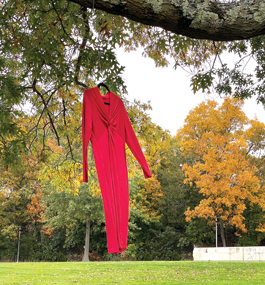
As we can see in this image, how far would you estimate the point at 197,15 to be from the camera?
256 centimetres

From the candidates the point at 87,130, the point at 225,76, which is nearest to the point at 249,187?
the point at 225,76

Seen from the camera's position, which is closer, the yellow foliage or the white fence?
the white fence

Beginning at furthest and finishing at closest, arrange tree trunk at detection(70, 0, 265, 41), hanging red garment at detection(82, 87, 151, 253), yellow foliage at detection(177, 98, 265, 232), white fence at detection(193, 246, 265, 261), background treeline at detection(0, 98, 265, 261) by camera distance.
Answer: background treeline at detection(0, 98, 265, 261)
yellow foliage at detection(177, 98, 265, 232)
white fence at detection(193, 246, 265, 261)
tree trunk at detection(70, 0, 265, 41)
hanging red garment at detection(82, 87, 151, 253)

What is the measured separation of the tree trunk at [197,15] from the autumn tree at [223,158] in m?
17.2

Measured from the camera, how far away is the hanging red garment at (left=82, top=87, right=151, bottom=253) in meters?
2.36

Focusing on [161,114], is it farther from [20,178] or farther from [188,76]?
[188,76]

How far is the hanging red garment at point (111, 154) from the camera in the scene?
2.36 meters

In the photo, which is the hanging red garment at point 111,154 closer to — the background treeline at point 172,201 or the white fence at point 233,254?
the background treeline at point 172,201

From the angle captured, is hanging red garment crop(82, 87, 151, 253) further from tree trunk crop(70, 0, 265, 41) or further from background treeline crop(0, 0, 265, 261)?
background treeline crop(0, 0, 265, 261)

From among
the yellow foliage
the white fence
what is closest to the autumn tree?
the yellow foliage

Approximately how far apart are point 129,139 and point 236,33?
4.03 feet

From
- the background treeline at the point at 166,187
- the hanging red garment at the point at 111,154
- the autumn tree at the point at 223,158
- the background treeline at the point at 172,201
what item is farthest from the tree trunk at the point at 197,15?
the autumn tree at the point at 223,158

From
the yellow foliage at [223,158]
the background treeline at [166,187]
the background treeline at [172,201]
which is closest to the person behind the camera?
the background treeline at [166,187]

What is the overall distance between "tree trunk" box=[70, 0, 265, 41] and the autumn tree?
56.3ft
